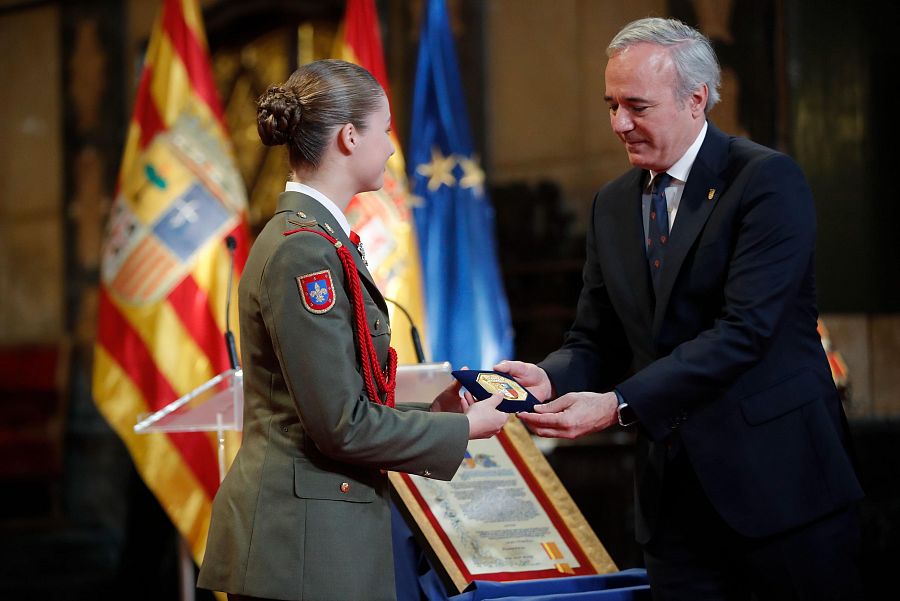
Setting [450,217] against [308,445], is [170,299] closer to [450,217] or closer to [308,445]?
[450,217]

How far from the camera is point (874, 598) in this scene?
418 cm

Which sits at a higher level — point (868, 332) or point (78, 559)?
point (868, 332)

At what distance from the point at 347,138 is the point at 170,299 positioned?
2.51 m

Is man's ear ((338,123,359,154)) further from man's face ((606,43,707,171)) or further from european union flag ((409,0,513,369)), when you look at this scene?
european union flag ((409,0,513,369))

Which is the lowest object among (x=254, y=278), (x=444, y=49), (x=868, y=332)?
(x=868, y=332)

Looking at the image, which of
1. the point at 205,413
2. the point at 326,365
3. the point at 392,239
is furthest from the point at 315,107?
the point at 392,239

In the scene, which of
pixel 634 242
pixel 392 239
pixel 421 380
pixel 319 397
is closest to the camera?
pixel 319 397

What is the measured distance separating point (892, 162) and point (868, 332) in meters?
0.70

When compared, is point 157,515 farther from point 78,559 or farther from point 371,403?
point 371,403

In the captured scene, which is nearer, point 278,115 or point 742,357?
point 278,115

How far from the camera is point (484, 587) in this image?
7.55 feet

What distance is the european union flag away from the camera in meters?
4.87

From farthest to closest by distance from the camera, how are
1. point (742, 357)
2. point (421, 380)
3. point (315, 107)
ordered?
point (421, 380), point (742, 357), point (315, 107)

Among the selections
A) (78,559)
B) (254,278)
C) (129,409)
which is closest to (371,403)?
(254,278)
